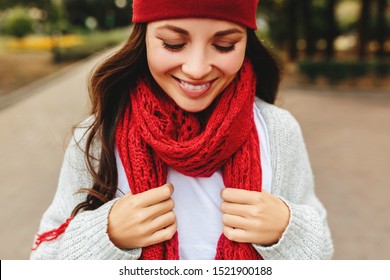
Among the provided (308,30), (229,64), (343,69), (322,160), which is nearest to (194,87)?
(229,64)

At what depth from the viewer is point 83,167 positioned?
146cm

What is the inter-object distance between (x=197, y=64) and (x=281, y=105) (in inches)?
32.3

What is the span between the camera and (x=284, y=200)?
1.37 metres

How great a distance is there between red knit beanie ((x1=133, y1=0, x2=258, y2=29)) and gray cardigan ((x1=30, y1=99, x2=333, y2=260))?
→ 417 mm

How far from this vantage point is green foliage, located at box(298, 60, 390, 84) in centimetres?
1095

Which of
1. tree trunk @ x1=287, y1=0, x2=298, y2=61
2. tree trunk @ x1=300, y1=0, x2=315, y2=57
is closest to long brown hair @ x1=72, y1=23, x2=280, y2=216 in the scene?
tree trunk @ x1=300, y1=0, x2=315, y2=57

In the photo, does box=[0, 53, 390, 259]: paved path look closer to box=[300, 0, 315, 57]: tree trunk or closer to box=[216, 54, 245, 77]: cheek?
box=[216, 54, 245, 77]: cheek

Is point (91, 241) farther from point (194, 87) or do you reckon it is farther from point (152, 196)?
point (194, 87)

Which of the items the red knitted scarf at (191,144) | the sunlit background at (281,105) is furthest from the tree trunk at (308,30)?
the red knitted scarf at (191,144)

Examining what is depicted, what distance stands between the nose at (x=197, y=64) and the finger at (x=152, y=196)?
1.10ft

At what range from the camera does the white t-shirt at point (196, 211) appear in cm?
142

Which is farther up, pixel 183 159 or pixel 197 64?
pixel 197 64

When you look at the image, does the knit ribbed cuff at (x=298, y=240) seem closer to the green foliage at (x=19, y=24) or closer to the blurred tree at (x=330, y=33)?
the blurred tree at (x=330, y=33)
